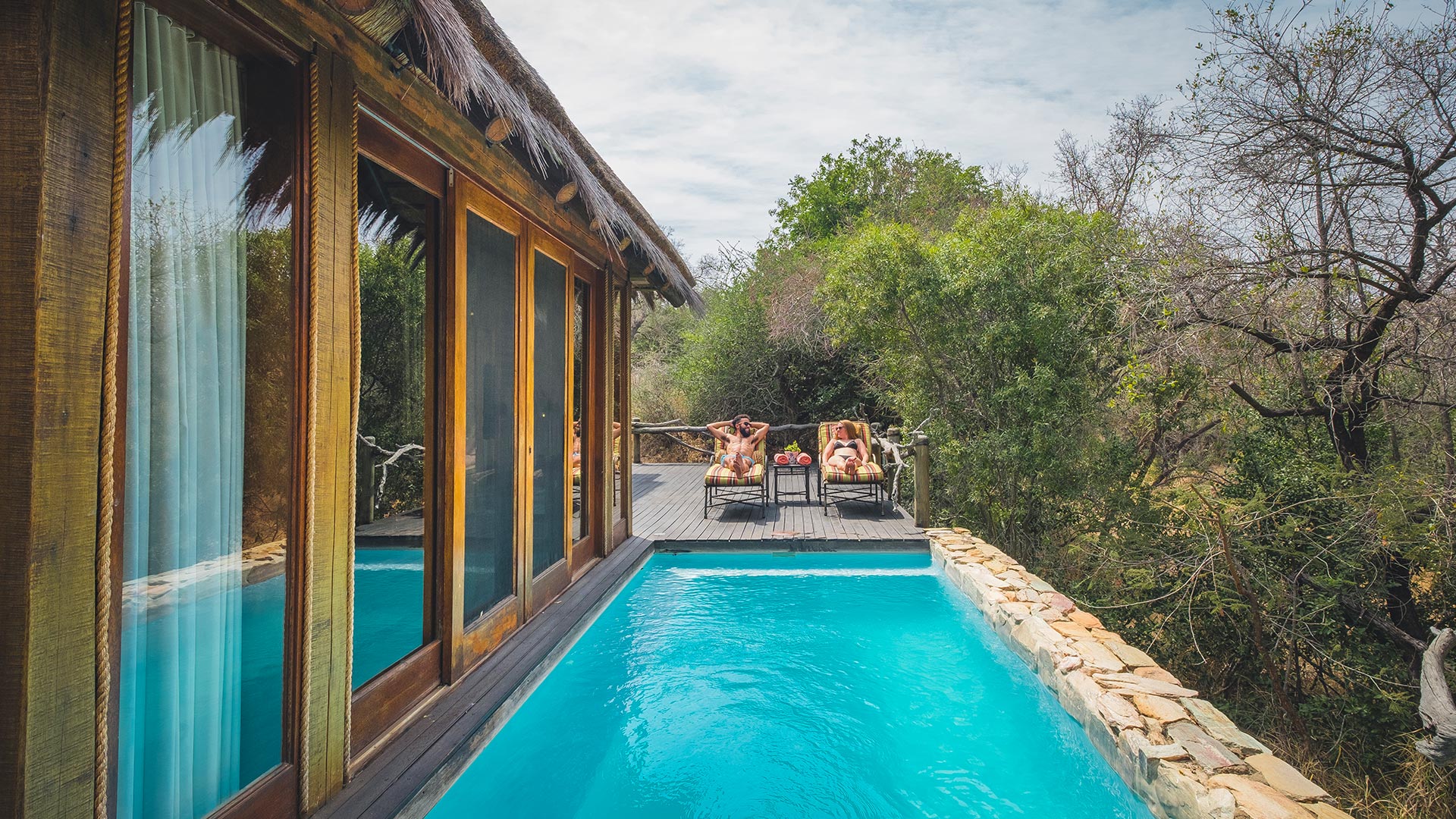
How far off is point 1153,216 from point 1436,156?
6.39 feet

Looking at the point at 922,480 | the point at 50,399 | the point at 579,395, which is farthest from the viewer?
the point at 922,480

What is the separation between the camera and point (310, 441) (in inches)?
75.8

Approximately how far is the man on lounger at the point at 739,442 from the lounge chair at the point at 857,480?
2.76ft

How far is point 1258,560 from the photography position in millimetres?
5477

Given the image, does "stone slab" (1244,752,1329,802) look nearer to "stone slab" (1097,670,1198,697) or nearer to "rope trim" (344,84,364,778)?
"stone slab" (1097,670,1198,697)

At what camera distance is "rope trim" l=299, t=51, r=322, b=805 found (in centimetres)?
190

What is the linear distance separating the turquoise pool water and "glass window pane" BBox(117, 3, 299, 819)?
0.94 meters

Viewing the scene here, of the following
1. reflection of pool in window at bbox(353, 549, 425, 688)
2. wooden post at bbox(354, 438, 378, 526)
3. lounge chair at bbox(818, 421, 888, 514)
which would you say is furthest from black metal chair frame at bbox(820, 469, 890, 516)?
wooden post at bbox(354, 438, 378, 526)

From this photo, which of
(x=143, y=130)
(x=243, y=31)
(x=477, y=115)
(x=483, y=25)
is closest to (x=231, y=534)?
Answer: (x=143, y=130)

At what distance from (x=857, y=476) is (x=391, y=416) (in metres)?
5.86

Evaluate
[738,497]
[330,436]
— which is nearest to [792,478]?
[738,497]

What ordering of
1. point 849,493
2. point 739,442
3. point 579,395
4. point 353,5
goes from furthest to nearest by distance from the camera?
point 849,493
point 739,442
point 579,395
point 353,5

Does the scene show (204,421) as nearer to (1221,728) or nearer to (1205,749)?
(1205,749)

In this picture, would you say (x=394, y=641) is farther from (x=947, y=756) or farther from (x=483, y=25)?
(x=947, y=756)
